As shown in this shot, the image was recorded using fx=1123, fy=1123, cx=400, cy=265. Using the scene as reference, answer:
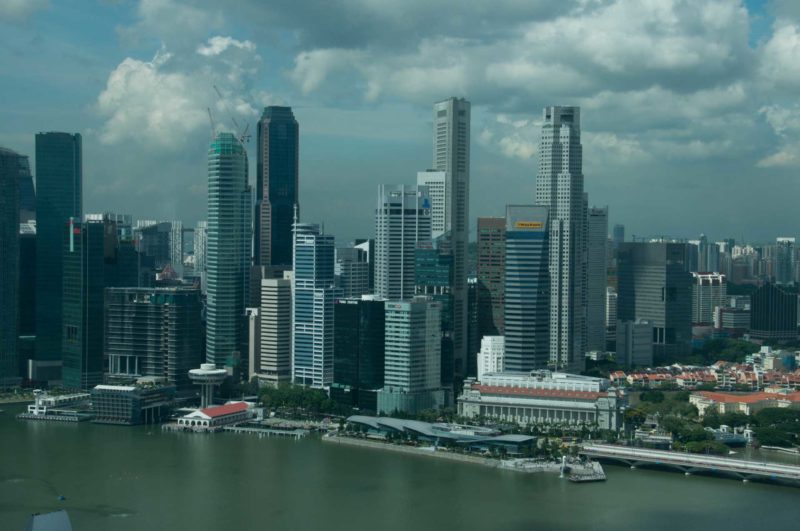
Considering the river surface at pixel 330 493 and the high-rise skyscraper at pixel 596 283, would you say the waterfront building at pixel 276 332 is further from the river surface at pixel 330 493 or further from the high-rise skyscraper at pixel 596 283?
the high-rise skyscraper at pixel 596 283

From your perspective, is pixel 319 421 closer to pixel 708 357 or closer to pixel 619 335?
pixel 619 335

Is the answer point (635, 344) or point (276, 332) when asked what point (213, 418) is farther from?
point (635, 344)

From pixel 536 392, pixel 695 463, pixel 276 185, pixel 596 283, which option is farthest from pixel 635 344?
pixel 695 463

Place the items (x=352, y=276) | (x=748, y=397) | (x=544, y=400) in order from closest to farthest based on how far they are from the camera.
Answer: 1. (x=544, y=400)
2. (x=748, y=397)
3. (x=352, y=276)

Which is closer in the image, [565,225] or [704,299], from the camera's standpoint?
[565,225]

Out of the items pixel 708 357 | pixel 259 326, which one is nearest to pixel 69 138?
pixel 259 326

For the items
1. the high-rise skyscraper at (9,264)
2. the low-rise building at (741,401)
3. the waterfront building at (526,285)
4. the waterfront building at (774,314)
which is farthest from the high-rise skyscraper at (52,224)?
the waterfront building at (774,314)
